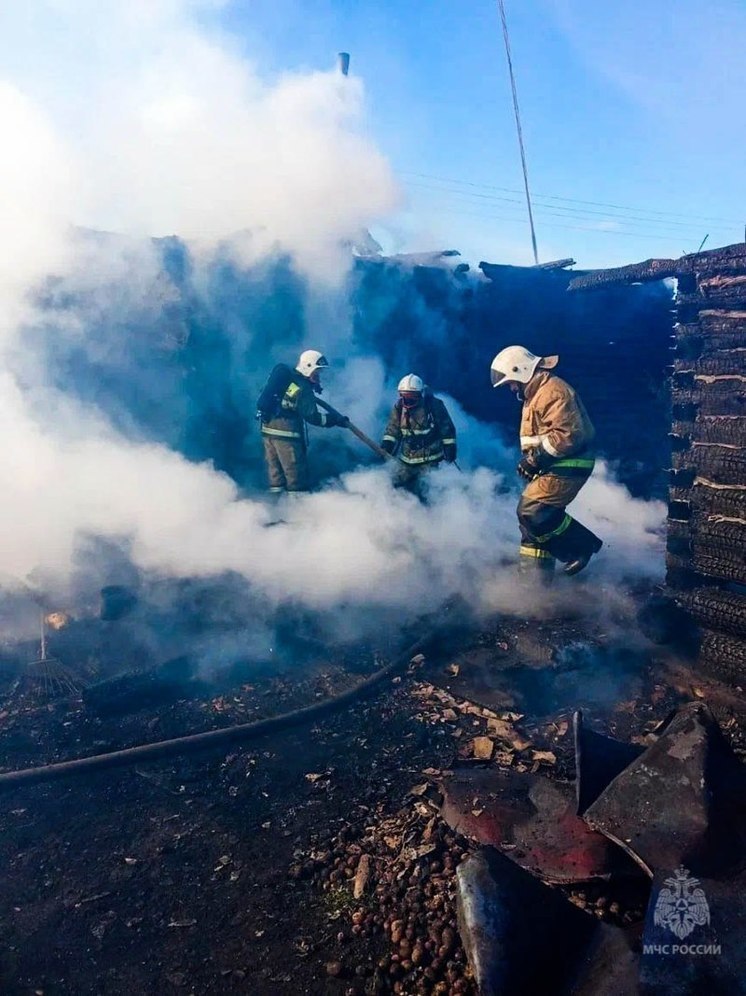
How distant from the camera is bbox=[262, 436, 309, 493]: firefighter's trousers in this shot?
8.87m

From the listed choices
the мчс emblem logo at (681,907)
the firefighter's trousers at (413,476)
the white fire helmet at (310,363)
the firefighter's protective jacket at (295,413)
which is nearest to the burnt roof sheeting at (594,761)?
the мчс emblem logo at (681,907)

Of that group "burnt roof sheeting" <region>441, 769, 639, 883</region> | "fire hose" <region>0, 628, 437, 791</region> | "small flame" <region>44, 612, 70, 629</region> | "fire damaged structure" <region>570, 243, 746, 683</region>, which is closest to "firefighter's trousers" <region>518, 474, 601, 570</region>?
"fire damaged structure" <region>570, 243, 746, 683</region>

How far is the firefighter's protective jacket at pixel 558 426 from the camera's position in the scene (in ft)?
20.0

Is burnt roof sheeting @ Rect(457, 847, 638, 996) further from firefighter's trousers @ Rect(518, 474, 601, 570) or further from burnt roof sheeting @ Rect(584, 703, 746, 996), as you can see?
firefighter's trousers @ Rect(518, 474, 601, 570)

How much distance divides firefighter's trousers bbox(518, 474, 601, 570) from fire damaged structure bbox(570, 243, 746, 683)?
3.02 ft

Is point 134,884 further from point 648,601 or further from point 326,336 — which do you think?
point 326,336

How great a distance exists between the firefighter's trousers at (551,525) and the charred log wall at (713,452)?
Answer: 96 cm

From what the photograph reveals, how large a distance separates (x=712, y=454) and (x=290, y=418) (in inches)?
208

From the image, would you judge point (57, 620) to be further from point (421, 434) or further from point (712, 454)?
point (712, 454)

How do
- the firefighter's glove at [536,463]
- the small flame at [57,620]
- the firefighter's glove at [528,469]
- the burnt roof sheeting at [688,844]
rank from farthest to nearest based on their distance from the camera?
the small flame at [57,620], the firefighter's glove at [528,469], the firefighter's glove at [536,463], the burnt roof sheeting at [688,844]

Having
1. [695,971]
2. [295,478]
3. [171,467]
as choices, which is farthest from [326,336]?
[695,971]

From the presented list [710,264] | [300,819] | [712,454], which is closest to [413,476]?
A: [712,454]

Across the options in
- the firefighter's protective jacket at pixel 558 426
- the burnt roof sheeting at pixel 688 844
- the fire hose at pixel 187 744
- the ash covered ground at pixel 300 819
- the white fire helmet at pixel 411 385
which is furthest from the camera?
the white fire helmet at pixel 411 385

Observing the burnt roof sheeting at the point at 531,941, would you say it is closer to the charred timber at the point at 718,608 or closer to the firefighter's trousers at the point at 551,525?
the charred timber at the point at 718,608
